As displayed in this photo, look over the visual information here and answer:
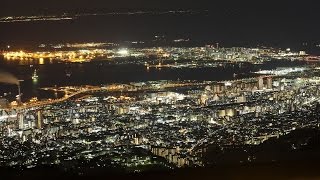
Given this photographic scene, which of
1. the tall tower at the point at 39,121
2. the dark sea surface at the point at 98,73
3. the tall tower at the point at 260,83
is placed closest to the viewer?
the tall tower at the point at 39,121

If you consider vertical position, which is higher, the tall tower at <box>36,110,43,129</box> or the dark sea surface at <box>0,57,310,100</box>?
the dark sea surface at <box>0,57,310,100</box>

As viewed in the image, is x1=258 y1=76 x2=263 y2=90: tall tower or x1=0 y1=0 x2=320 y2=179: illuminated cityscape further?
x1=258 y1=76 x2=263 y2=90: tall tower

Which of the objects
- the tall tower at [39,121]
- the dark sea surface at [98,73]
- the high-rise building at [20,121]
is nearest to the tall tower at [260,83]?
the dark sea surface at [98,73]

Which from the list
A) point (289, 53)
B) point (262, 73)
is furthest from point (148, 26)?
point (262, 73)

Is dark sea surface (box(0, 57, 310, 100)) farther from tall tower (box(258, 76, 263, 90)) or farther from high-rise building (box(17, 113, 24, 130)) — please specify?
high-rise building (box(17, 113, 24, 130))

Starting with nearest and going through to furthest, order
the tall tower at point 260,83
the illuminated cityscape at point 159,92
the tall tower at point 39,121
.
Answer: the illuminated cityscape at point 159,92 < the tall tower at point 39,121 < the tall tower at point 260,83

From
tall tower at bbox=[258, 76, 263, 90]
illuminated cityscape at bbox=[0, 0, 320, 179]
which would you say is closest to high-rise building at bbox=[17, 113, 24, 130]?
illuminated cityscape at bbox=[0, 0, 320, 179]

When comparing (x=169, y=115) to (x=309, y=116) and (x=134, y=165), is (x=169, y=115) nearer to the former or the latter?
(x=309, y=116)

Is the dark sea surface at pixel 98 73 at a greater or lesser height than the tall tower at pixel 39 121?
greater

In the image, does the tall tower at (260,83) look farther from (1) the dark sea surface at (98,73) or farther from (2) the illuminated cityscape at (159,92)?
(1) the dark sea surface at (98,73)

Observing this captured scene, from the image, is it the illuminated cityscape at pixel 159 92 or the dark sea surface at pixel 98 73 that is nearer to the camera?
the illuminated cityscape at pixel 159 92
